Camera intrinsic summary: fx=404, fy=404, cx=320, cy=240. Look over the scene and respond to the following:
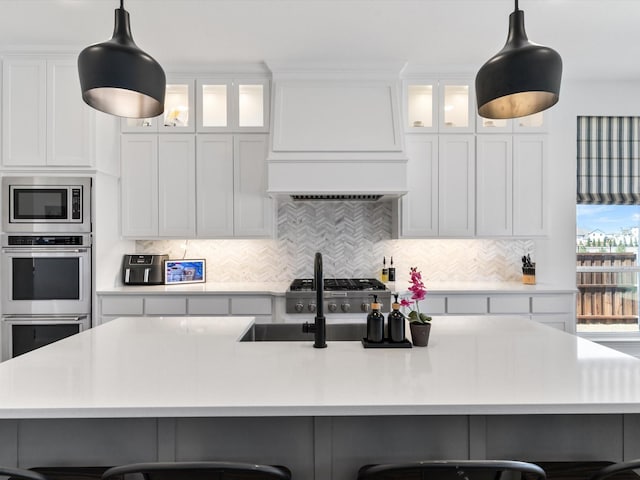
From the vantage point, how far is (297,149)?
3.33 metres

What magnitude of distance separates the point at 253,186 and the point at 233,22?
1.29 meters

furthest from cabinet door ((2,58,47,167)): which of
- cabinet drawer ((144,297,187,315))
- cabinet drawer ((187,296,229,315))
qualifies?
cabinet drawer ((187,296,229,315))

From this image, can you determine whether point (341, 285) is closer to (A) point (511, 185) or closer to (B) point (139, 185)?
(A) point (511, 185)

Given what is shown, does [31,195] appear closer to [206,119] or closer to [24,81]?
[24,81]

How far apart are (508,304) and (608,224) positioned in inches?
60.9

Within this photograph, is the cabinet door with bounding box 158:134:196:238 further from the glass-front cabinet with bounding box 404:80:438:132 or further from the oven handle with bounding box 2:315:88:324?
the glass-front cabinet with bounding box 404:80:438:132

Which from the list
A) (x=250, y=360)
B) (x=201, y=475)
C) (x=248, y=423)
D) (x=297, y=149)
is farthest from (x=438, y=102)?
(x=201, y=475)

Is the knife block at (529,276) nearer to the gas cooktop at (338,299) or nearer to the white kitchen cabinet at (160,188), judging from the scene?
the gas cooktop at (338,299)

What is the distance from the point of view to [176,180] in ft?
11.7

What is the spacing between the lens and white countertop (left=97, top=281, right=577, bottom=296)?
327cm

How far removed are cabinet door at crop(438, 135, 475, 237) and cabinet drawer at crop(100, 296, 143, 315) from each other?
2732mm

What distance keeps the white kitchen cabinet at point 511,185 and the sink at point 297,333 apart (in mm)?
2085

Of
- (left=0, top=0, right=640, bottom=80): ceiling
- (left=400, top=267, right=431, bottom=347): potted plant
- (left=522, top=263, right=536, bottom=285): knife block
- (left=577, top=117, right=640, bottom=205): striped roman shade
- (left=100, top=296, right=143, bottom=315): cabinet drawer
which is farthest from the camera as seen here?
(left=577, top=117, right=640, bottom=205): striped roman shade

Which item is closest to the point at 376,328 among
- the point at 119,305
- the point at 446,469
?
the point at 446,469
